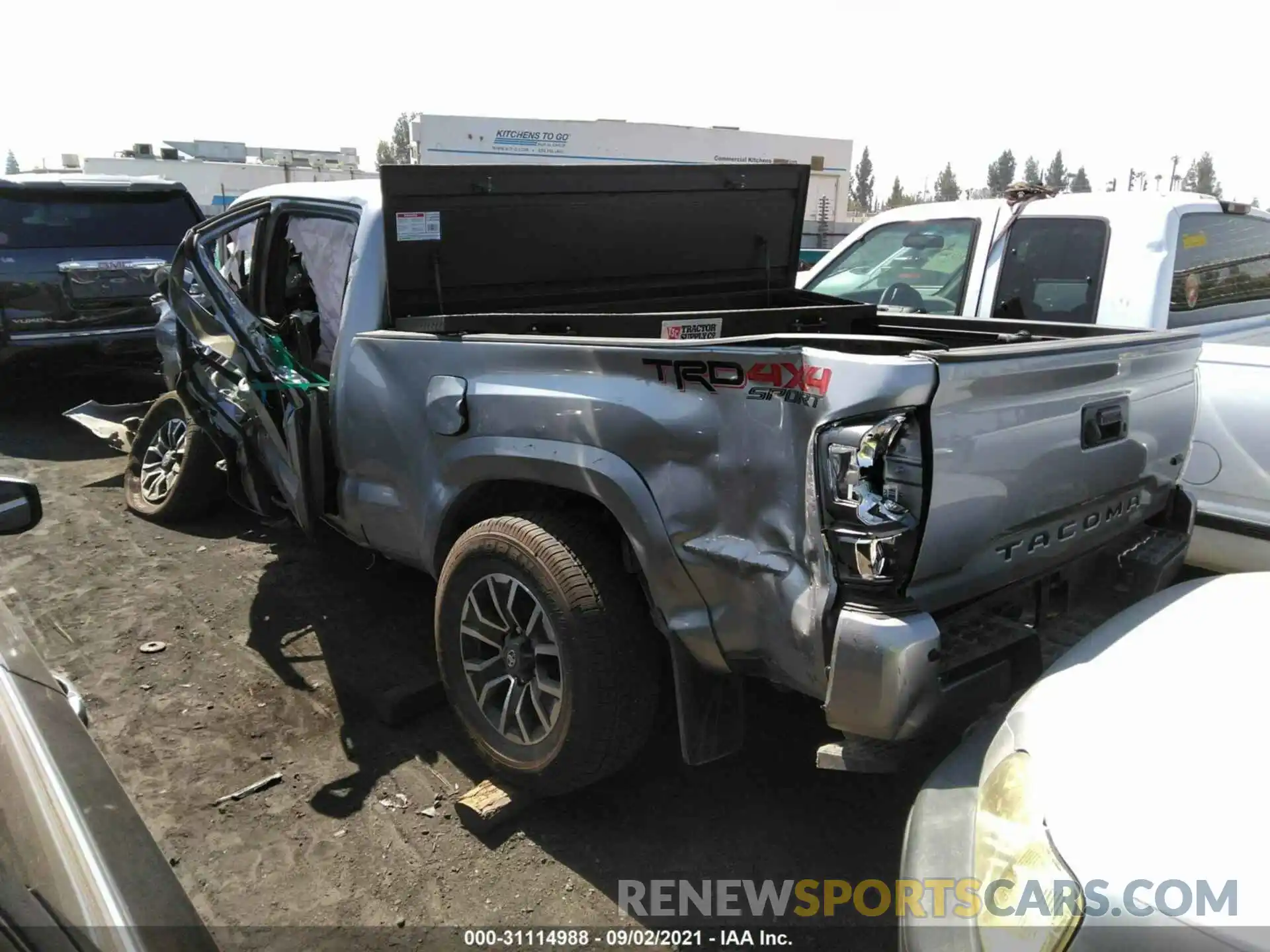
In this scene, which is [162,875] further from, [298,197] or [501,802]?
[298,197]

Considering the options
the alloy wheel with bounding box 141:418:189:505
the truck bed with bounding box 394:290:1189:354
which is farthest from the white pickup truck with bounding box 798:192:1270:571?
the alloy wheel with bounding box 141:418:189:505

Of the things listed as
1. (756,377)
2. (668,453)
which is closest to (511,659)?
(668,453)

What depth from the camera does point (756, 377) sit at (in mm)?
2305

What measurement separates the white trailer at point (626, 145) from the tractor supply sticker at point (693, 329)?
19.0 metres

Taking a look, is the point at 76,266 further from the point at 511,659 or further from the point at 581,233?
the point at 511,659

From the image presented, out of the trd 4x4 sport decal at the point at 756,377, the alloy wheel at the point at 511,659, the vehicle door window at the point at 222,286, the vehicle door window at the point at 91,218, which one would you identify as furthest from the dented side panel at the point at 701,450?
the vehicle door window at the point at 91,218

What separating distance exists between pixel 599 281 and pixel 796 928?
2.77m

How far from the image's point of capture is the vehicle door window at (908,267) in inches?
193

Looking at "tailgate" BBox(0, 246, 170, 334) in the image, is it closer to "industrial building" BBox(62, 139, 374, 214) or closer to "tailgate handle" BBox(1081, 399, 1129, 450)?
"tailgate handle" BBox(1081, 399, 1129, 450)

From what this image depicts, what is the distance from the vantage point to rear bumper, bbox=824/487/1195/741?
2078mm

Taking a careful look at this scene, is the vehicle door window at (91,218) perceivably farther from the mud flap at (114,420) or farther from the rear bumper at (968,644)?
the rear bumper at (968,644)

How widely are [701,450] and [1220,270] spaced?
3.61 meters

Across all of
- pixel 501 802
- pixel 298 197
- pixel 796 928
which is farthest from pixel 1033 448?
pixel 298 197

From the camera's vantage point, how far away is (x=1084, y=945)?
4.77 feet
